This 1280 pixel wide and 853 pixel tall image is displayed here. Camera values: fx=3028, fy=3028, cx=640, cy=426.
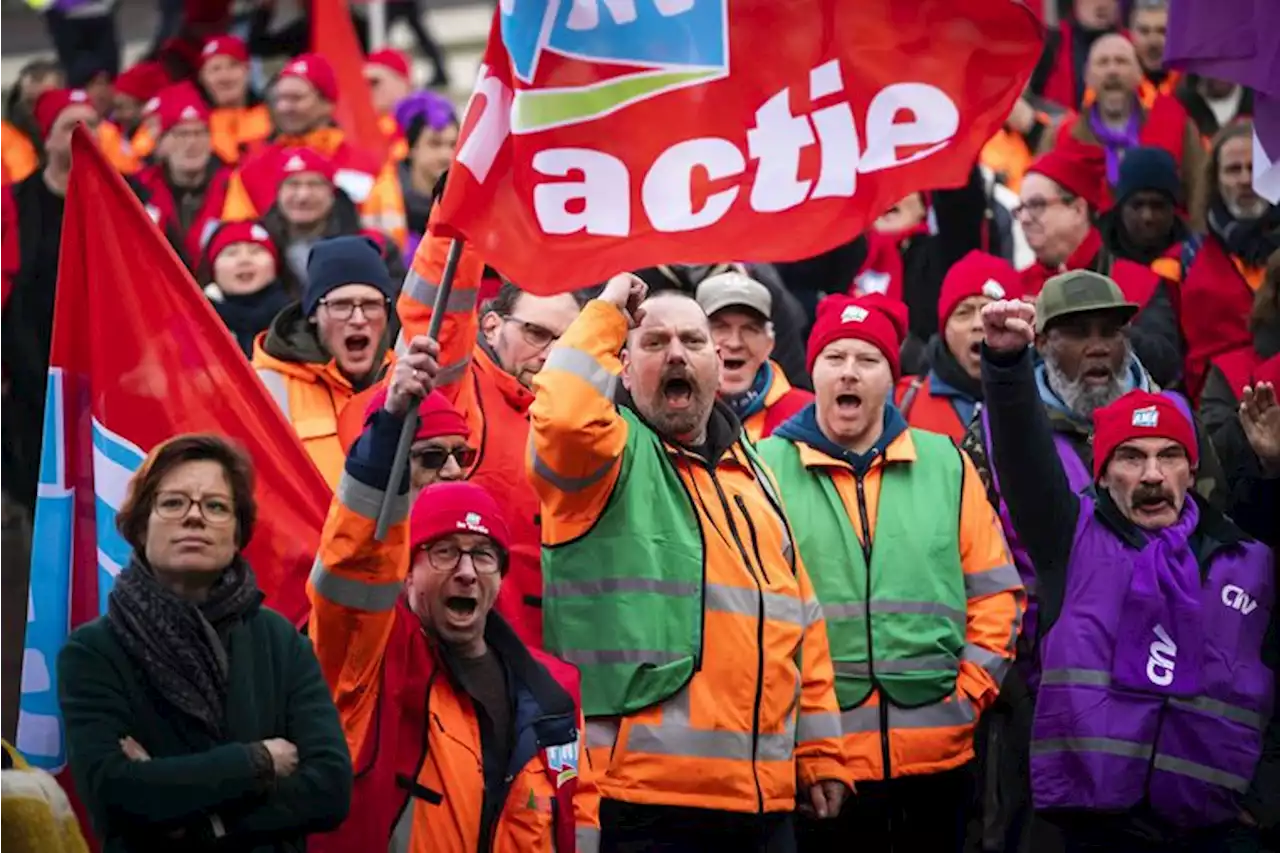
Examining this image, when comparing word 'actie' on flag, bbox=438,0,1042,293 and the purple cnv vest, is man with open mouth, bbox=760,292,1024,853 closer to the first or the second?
the purple cnv vest

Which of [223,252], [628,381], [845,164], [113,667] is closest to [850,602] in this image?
[628,381]

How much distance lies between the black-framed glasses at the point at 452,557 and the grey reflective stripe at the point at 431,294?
1.05m

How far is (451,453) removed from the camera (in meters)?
8.35

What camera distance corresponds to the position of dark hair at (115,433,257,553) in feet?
23.0

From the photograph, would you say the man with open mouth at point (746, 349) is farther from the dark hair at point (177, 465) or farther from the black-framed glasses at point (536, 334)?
the dark hair at point (177, 465)

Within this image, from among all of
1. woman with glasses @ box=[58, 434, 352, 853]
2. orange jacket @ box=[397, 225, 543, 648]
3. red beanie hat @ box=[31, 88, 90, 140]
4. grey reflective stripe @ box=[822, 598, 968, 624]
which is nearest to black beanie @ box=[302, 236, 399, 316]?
Result: orange jacket @ box=[397, 225, 543, 648]

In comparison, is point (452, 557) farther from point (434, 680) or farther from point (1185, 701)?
point (1185, 701)

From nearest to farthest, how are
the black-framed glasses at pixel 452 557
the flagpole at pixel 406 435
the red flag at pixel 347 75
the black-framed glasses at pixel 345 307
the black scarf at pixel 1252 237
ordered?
1. the flagpole at pixel 406 435
2. the black-framed glasses at pixel 452 557
3. the black-framed glasses at pixel 345 307
4. the black scarf at pixel 1252 237
5. the red flag at pixel 347 75

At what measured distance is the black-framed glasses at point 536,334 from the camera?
9.27m

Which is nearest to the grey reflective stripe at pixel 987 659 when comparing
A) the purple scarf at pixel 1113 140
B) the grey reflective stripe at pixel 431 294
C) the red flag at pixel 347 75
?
the grey reflective stripe at pixel 431 294

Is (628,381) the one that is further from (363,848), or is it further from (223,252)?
(223,252)

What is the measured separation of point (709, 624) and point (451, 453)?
33.6 inches

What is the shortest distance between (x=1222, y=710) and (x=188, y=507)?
3393mm

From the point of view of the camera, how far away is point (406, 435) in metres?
7.18
